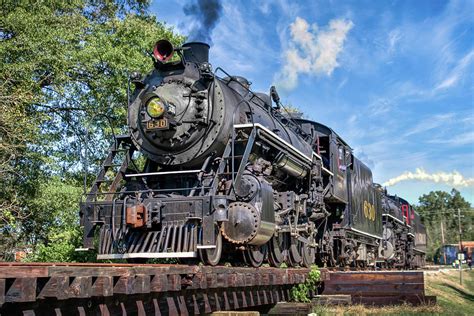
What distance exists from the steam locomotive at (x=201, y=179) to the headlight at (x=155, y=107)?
0.02 metres

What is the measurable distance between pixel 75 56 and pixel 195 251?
353 inches

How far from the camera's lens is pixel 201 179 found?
873 centimetres

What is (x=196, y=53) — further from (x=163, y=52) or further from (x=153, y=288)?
(x=153, y=288)

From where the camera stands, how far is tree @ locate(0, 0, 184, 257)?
13.2 metres

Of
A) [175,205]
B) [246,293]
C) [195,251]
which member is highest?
[175,205]

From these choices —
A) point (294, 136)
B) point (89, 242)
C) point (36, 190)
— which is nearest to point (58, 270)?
point (89, 242)

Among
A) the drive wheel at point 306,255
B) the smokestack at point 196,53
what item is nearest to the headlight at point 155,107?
the smokestack at point 196,53

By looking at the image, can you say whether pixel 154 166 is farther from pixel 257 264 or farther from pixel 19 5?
pixel 19 5

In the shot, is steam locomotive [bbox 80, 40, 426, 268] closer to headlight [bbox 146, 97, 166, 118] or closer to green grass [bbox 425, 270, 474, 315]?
headlight [bbox 146, 97, 166, 118]

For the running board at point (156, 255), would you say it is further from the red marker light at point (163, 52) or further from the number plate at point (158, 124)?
the red marker light at point (163, 52)

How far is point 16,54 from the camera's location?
1362 centimetres

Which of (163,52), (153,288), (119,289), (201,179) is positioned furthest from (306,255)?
(119,289)

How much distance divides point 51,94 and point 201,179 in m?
8.36

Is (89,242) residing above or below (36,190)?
below
